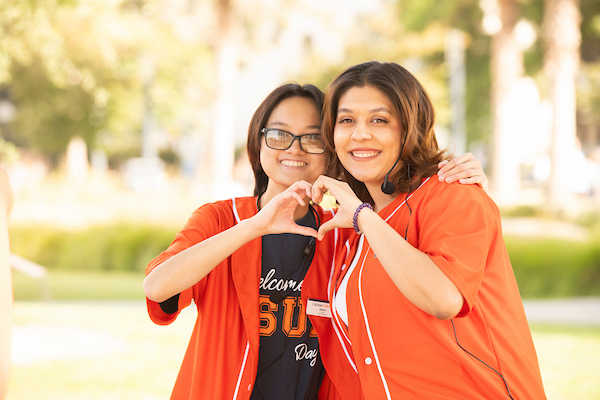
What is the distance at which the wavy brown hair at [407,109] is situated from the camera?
7.51 feet

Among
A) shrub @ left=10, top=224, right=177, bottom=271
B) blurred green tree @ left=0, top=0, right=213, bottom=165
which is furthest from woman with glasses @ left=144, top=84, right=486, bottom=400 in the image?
shrub @ left=10, top=224, right=177, bottom=271

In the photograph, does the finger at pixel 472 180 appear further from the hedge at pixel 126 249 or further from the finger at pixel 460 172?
the hedge at pixel 126 249

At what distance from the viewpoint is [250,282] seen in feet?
7.83

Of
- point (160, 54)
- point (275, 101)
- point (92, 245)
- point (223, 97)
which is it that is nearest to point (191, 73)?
point (160, 54)

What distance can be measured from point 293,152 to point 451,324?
1.11 meters

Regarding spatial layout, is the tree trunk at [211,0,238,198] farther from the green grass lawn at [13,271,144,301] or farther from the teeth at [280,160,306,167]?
the teeth at [280,160,306,167]

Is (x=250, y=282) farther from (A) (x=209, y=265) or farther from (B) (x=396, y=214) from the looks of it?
Result: (B) (x=396, y=214)

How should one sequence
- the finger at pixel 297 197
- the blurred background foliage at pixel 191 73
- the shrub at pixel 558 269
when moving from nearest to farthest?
the finger at pixel 297 197 → the shrub at pixel 558 269 → the blurred background foliage at pixel 191 73

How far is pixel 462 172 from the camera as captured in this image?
211 centimetres

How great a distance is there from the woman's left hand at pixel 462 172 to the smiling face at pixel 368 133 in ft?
0.78

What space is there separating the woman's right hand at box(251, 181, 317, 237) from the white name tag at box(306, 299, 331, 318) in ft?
0.97

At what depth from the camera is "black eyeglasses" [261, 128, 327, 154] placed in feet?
8.81

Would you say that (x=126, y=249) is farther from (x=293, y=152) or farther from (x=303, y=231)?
(x=303, y=231)

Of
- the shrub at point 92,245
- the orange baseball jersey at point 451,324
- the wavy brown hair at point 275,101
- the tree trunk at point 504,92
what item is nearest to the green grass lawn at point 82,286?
the shrub at point 92,245
